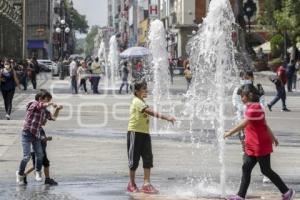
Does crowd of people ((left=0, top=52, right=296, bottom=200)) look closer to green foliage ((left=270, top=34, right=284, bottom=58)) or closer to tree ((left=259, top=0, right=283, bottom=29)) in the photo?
tree ((left=259, top=0, right=283, bottom=29))

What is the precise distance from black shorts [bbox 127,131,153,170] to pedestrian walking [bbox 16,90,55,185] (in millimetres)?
1343

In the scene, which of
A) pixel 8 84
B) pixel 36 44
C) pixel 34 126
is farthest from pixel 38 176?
pixel 36 44

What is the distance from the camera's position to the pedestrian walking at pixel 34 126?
12492 millimetres

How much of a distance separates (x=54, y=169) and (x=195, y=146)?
15.9 feet

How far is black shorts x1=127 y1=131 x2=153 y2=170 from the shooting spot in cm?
1191

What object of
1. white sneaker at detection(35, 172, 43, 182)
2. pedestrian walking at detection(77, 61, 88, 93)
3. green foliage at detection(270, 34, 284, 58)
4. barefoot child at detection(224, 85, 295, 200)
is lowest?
white sneaker at detection(35, 172, 43, 182)

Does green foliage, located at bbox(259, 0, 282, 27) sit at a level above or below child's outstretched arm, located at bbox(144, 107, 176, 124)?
above

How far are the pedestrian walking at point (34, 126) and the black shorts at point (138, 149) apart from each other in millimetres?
1343

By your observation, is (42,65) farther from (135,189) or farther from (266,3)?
(135,189)

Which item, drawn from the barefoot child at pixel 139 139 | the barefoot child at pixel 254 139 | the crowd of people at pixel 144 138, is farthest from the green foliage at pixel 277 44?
the barefoot child at pixel 254 139

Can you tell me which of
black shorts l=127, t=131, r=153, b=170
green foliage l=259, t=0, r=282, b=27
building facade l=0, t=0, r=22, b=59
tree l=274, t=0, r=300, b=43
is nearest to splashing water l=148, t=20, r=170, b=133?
black shorts l=127, t=131, r=153, b=170

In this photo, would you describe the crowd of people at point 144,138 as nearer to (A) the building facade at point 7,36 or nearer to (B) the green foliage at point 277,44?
(A) the building facade at point 7,36

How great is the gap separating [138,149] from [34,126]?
1.62 meters

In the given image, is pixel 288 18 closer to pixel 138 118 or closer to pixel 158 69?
pixel 158 69
